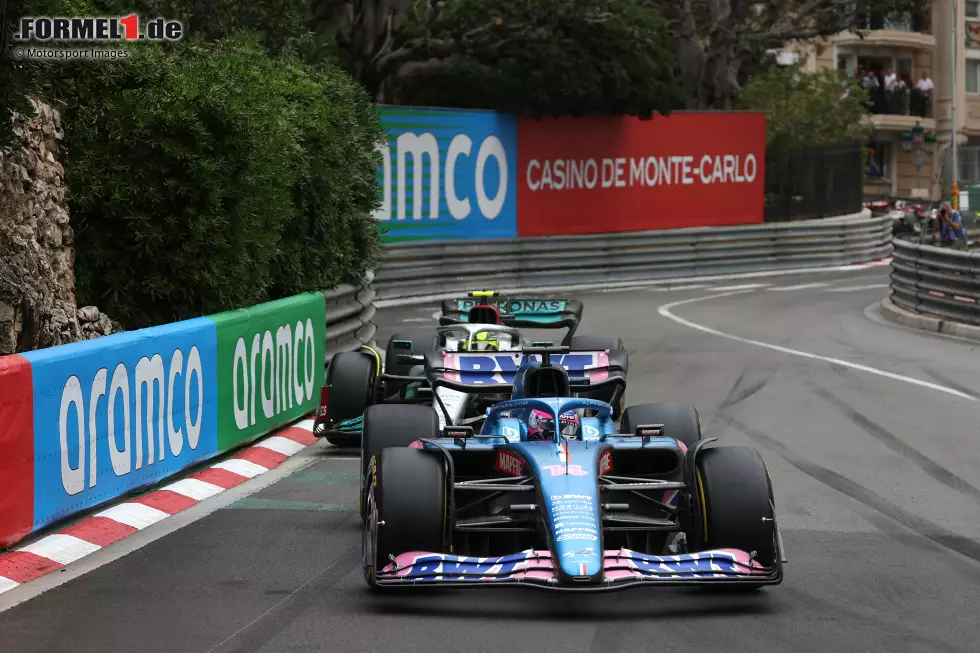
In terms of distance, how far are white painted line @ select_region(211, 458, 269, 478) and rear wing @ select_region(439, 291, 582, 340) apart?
301cm

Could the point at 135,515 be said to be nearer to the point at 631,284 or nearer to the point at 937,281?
the point at 937,281

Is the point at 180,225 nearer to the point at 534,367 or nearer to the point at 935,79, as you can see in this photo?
the point at 534,367

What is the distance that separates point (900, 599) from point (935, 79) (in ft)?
229

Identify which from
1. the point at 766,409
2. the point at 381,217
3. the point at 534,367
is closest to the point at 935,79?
the point at 381,217

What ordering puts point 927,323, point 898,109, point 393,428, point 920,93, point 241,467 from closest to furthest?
point 393,428 < point 241,467 < point 927,323 < point 898,109 < point 920,93

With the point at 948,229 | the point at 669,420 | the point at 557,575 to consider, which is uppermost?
the point at 948,229

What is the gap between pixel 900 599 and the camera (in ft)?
25.3

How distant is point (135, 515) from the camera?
394 inches

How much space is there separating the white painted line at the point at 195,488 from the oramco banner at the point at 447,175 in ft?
56.2

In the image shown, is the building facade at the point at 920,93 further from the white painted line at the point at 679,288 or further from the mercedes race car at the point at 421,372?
the mercedes race car at the point at 421,372

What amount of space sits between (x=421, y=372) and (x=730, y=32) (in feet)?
97.7

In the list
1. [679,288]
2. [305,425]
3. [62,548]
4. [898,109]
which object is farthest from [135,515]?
[898,109]

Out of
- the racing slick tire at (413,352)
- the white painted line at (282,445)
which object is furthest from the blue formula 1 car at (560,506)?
the racing slick tire at (413,352)

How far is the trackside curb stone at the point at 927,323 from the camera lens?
22312 mm
